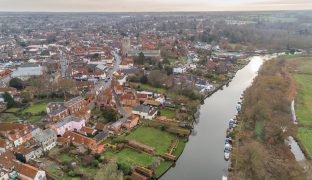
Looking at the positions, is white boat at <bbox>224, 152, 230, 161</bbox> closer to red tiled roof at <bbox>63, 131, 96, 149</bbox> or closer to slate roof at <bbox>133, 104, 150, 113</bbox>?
slate roof at <bbox>133, 104, 150, 113</bbox>

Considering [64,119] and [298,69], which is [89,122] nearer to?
[64,119]

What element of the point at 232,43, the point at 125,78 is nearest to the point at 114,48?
the point at 125,78

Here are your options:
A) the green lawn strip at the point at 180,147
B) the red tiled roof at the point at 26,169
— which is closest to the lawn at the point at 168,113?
the green lawn strip at the point at 180,147

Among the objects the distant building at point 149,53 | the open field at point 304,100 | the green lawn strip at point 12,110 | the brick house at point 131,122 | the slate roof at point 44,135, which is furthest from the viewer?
the distant building at point 149,53

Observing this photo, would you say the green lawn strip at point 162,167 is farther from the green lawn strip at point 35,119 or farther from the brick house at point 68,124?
the green lawn strip at point 35,119

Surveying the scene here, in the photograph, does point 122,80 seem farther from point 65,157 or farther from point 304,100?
point 304,100
